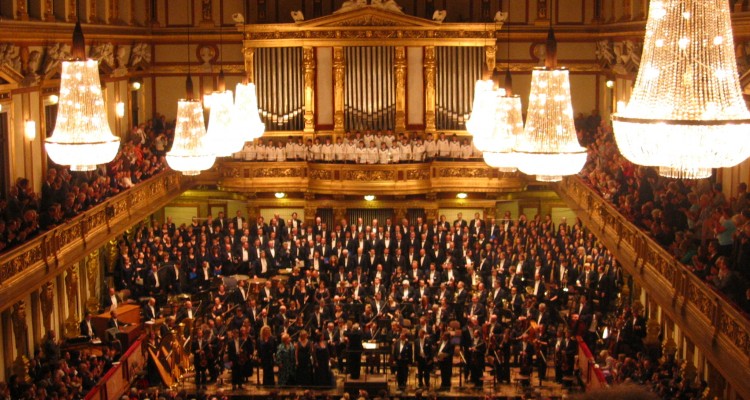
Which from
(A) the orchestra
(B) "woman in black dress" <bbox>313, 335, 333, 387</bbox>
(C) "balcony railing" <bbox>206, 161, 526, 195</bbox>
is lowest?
(B) "woman in black dress" <bbox>313, 335, 333, 387</bbox>

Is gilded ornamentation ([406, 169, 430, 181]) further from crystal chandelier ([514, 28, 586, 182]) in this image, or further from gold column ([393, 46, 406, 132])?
crystal chandelier ([514, 28, 586, 182])

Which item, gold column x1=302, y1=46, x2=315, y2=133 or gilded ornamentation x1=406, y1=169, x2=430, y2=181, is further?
gold column x1=302, y1=46, x2=315, y2=133

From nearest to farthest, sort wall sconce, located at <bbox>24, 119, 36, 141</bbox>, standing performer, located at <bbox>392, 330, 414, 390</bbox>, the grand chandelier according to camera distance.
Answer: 1. the grand chandelier
2. standing performer, located at <bbox>392, 330, 414, 390</bbox>
3. wall sconce, located at <bbox>24, 119, 36, 141</bbox>

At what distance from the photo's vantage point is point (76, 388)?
1744cm

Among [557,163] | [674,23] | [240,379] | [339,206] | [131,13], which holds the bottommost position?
[240,379]

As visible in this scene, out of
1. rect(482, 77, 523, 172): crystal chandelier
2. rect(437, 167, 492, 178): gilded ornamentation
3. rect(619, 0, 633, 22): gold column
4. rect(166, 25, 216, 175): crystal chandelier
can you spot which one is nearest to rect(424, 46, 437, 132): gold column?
rect(437, 167, 492, 178): gilded ornamentation

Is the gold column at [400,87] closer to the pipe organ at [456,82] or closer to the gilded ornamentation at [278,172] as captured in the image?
the pipe organ at [456,82]

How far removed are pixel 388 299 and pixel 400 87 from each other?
10521 mm

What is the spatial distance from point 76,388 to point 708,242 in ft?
34.4

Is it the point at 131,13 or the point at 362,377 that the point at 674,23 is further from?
the point at 131,13

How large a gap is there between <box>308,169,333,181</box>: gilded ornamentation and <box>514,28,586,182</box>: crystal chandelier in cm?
2034

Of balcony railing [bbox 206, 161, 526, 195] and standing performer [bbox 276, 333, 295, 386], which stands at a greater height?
balcony railing [bbox 206, 161, 526, 195]

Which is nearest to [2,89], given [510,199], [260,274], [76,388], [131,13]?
[76,388]

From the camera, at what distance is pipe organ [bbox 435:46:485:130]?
31.6 m
